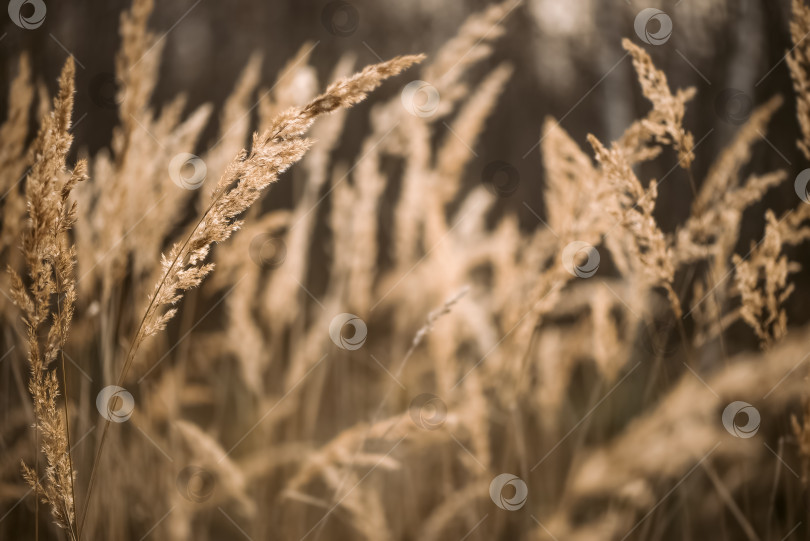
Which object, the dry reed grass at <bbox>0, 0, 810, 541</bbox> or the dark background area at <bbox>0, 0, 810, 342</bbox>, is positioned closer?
the dry reed grass at <bbox>0, 0, 810, 541</bbox>

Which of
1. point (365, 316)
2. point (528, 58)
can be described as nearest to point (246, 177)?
point (365, 316)

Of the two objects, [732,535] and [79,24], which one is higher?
[79,24]

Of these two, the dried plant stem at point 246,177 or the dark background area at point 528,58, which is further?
the dark background area at point 528,58

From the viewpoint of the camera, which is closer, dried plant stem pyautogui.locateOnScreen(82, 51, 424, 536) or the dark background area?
dried plant stem pyautogui.locateOnScreen(82, 51, 424, 536)

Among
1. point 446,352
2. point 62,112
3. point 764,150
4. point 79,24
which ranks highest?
point 79,24

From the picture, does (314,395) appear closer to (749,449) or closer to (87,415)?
(87,415)

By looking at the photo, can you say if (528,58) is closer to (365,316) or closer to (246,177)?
(365,316)

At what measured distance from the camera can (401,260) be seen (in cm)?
129

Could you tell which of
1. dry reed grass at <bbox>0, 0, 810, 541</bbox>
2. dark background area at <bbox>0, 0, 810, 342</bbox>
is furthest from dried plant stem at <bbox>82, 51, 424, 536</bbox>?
dark background area at <bbox>0, 0, 810, 342</bbox>

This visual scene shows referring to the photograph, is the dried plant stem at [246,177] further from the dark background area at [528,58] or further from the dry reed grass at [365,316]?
the dark background area at [528,58]

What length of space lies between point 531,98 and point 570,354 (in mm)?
3164

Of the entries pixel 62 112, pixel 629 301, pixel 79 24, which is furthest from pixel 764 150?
pixel 79 24

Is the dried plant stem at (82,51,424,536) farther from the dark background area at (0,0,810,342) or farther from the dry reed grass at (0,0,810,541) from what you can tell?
the dark background area at (0,0,810,342)

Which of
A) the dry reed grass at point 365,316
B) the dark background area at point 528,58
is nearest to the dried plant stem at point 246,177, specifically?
the dry reed grass at point 365,316
